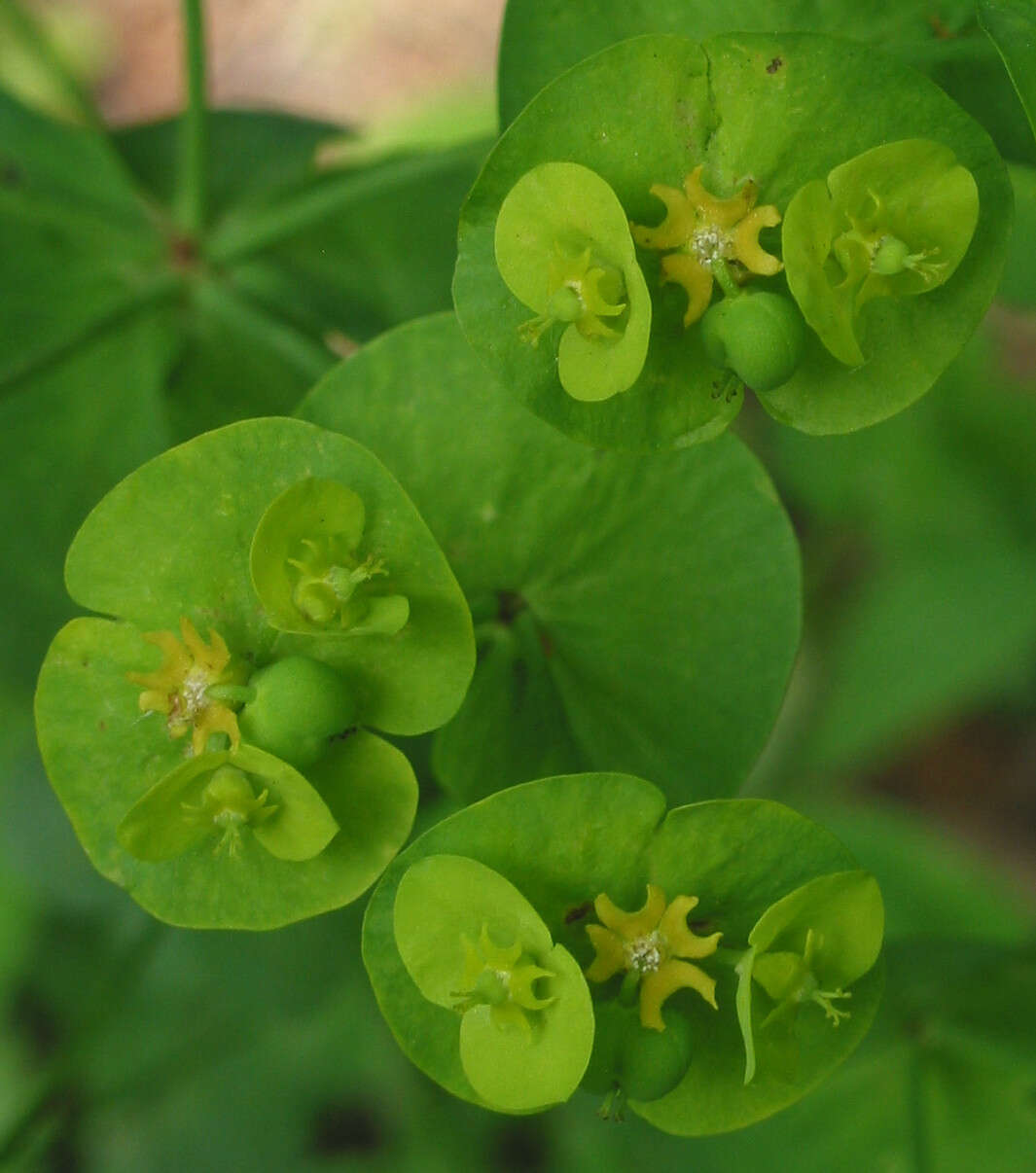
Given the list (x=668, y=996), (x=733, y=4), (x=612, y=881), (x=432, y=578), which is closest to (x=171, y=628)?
(x=432, y=578)

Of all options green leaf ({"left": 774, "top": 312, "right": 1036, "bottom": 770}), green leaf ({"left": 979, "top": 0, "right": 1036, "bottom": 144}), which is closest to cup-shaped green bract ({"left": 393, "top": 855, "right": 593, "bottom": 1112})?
green leaf ({"left": 979, "top": 0, "right": 1036, "bottom": 144})

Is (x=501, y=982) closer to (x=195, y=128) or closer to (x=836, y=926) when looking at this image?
(x=836, y=926)

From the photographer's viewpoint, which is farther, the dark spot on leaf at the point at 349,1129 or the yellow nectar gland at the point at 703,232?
the dark spot on leaf at the point at 349,1129

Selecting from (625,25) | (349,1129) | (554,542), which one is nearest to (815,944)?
(554,542)

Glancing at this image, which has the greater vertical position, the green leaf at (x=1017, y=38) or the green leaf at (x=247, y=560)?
the green leaf at (x=1017, y=38)

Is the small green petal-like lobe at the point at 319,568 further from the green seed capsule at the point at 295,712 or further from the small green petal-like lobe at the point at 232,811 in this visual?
the small green petal-like lobe at the point at 232,811

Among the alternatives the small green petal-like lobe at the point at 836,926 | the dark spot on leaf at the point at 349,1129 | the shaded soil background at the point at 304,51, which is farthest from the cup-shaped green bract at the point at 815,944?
the shaded soil background at the point at 304,51

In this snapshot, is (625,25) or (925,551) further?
(925,551)
